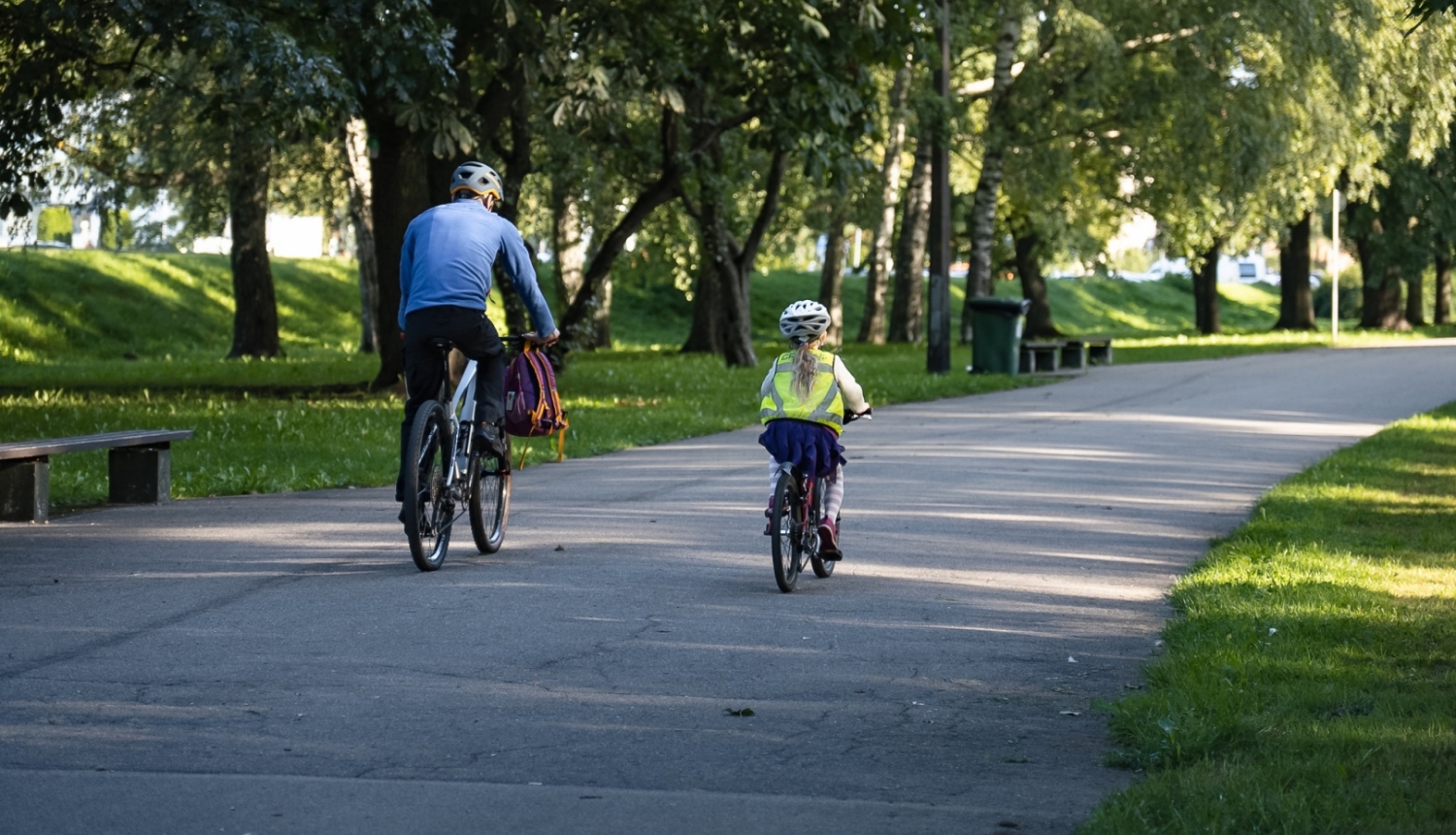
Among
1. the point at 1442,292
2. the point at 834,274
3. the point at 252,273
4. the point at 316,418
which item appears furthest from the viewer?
the point at 1442,292

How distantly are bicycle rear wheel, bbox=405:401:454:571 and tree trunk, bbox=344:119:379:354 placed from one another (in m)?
17.5

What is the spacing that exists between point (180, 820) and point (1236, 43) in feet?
100

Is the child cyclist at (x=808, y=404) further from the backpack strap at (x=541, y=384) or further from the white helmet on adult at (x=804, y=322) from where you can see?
the backpack strap at (x=541, y=384)

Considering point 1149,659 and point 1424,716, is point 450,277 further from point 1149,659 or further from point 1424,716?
point 1424,716

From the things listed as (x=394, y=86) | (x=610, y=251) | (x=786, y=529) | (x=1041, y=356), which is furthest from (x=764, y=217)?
(x=786, y=529)

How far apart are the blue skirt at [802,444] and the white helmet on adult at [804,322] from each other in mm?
407

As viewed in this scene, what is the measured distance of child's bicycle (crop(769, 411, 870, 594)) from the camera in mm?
8562

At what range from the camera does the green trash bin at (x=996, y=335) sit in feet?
96.7

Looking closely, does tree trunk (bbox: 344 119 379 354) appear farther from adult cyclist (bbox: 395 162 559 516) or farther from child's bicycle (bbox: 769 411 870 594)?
child's bicycle (bbox: 769 411 870 594)

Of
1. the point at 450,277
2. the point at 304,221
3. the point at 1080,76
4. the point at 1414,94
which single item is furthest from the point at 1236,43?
the point at 304,221

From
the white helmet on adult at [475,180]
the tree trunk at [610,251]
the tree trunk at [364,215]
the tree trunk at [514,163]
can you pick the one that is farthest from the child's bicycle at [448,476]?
the tree trunk at [364,215]

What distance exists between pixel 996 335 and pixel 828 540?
830 inches

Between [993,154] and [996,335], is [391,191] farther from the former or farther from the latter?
[993,154]

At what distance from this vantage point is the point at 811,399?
8836 millimetres
